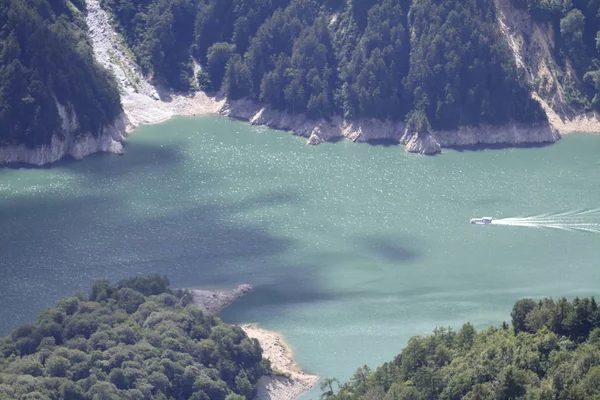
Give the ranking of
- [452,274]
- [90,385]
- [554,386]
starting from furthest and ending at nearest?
[452,274] < [90,385] < [554,386]

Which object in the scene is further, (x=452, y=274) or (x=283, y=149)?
(x=283, y=149)

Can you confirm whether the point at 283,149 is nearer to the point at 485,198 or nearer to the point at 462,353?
the point at 485,198

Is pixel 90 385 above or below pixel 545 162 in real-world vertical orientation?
below

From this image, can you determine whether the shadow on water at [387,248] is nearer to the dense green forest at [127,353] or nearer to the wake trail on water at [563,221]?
the wake trail on water at [563,221]

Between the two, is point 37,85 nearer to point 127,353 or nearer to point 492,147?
point 492,147

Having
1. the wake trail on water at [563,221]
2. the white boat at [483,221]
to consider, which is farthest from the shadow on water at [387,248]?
the wake trail on water at [563,221]

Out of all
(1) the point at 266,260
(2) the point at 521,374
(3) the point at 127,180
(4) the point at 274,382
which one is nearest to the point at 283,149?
(3) the point at 127,180

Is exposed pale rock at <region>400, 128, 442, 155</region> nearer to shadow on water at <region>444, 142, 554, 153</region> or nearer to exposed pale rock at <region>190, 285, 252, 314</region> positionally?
shadow on water at <region>444, 142, 554, 153</region>

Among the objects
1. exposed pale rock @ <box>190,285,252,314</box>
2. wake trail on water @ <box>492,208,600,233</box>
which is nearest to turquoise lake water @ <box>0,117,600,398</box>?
wake trail on water @ <box>492,208,600,233</box>
